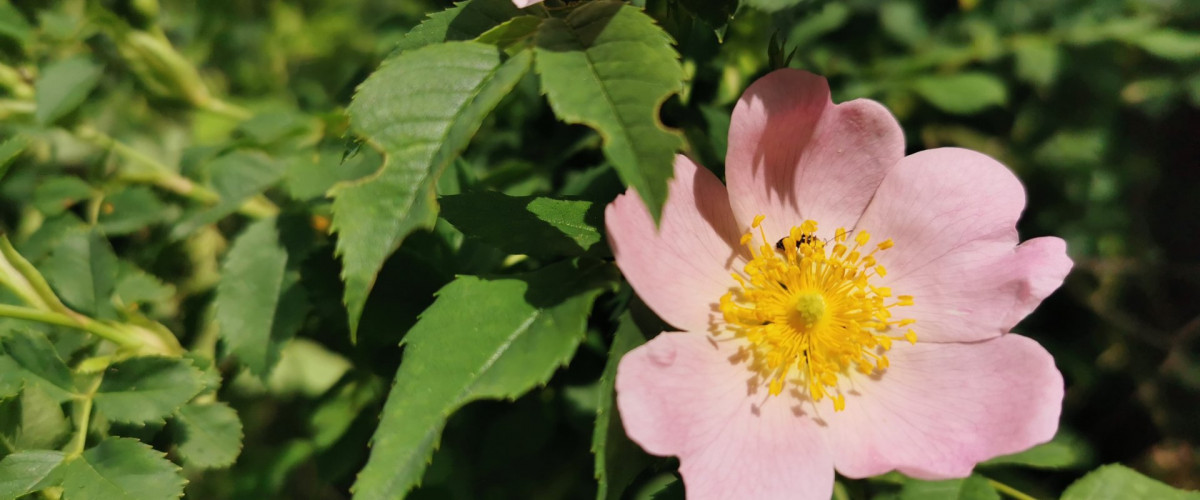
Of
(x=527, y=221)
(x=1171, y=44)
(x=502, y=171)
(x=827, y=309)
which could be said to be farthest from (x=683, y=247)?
(x=1171, y=44)

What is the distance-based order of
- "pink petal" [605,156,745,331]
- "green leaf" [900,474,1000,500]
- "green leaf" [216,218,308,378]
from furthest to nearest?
"green leaf" [216,218,308,378] → "green leaf" [900,474,1000,500] → "pink petal" [605,156,745,331]

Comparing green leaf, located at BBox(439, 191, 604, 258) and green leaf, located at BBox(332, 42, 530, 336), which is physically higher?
green leaf, located at BBox(332, 42, 530, 336)

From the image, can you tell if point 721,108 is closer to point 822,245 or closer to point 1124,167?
point 822,245

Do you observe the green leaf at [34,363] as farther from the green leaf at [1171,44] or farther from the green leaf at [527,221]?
the green leaf at [1171,44]

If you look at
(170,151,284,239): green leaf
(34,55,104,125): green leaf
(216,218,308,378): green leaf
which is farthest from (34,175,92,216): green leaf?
(216,218,308,378): green leaf

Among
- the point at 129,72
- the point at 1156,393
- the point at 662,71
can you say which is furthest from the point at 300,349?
the point at 1156,393

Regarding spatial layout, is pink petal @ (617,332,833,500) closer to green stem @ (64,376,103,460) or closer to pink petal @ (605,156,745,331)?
pink petal @ (605,156,745,331)

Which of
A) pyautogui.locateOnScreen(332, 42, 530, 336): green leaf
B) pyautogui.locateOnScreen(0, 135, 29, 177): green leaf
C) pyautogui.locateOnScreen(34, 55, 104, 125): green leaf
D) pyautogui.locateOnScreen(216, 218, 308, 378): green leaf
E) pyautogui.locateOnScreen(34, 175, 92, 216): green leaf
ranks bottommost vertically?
pyautogui.locateOnScreen(216, 218, 308, 378): green leaf
